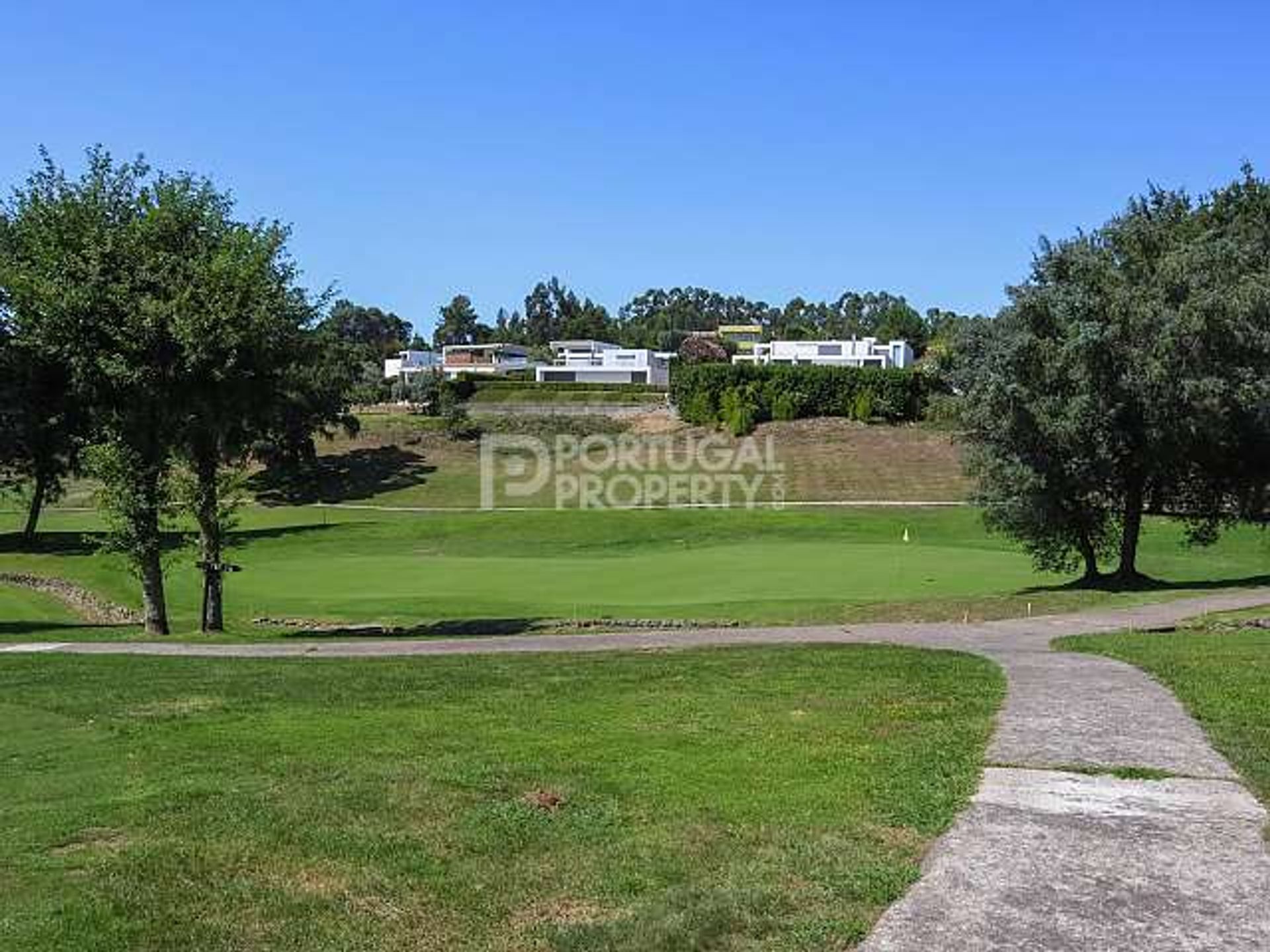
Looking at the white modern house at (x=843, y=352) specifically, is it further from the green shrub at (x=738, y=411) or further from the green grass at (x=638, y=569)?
the green grass at (x=638, y=569)

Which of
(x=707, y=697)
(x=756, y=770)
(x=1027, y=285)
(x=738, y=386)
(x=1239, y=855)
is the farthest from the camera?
(x=738, y=386)

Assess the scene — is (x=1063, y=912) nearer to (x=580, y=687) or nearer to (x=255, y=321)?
(x=580, y=687)

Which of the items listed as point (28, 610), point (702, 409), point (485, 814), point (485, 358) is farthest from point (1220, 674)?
point (485, 358)

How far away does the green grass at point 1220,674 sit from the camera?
29.3ft

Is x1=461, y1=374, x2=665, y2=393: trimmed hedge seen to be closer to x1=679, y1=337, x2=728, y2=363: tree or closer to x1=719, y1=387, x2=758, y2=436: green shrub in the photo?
x1=719, y1=387, x2=758, y2=436: green shrub

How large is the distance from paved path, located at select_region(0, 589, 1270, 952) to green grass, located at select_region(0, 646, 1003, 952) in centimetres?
26

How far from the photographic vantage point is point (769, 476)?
77.2 m

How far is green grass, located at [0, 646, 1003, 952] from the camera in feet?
18.2

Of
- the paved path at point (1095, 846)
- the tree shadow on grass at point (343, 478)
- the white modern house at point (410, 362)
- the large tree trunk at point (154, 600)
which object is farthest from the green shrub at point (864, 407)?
the white modern house at point (410, 362)

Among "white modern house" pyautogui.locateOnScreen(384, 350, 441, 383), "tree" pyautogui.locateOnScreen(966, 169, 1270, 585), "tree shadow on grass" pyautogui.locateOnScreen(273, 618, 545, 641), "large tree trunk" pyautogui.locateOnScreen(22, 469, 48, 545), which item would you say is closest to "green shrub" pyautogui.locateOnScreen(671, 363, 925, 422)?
"large tree trunk" pyautogui.locateOnScreen(22, 469, 48, 545)

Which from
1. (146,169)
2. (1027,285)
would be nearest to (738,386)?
(1027,285)

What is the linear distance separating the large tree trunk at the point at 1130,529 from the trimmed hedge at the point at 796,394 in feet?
201

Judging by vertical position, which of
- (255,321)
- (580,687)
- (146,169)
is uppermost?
(146,169)

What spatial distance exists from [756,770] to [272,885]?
3.46 metres
